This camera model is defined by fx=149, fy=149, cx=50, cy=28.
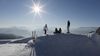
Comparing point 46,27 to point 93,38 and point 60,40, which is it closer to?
point 60,40

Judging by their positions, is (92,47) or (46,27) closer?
(92,47)

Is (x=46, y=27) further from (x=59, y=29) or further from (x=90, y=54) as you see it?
(x=90, y=54)

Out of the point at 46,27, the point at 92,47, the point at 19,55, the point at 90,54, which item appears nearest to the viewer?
the point at 19,55

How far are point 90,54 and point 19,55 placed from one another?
17.1 feet

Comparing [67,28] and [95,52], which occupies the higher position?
[67,28]

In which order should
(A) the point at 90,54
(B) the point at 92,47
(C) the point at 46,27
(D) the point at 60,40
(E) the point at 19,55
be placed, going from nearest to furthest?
(E) the point at 19,55 < (A) the point at 90,54 < (B) the point at 92,47 < (D) the point at 60,40 < (C) the point at 46,27

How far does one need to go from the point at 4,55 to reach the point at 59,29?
13.7m

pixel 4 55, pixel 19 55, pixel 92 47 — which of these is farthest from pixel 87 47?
pixel 4 55

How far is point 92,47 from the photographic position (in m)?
13.0

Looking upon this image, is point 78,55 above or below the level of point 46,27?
below

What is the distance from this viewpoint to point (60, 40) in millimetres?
15773

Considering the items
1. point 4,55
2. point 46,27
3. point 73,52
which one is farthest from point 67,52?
point 46,27

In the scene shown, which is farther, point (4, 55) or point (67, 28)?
point (67, 28)

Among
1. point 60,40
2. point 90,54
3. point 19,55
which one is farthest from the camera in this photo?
point 60,40
